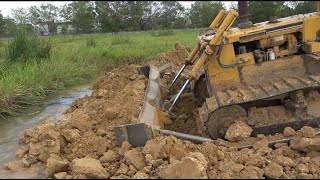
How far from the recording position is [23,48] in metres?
9.99

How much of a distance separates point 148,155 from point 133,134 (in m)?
0.50

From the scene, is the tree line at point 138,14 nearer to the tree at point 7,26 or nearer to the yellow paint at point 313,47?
the tree at point 7,26

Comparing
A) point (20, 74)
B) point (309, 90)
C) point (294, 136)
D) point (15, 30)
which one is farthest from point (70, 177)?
point (15, 30)

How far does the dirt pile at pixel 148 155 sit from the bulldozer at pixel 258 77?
0.30m

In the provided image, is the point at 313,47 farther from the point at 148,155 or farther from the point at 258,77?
the point at 148,155

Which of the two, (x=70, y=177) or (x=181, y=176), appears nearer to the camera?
(x=181, y=176)

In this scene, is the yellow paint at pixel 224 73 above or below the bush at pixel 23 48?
below

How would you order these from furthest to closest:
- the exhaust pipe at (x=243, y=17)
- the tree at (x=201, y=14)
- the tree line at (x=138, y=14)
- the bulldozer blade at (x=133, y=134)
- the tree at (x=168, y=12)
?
1. the tree at (x=168, y=12)
2. the tree at (x=201, y=14)
3. the tree line at (x=138, y=14)
4. the exhaust pipe at (x=243, y=17)
5. the bulldozer blade at (x=133, y=134)

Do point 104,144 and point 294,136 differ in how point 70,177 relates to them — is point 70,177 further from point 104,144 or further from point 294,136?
point 294,136

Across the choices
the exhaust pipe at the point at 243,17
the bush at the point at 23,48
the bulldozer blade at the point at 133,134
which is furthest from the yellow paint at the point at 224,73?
the bush at the point at 23,48

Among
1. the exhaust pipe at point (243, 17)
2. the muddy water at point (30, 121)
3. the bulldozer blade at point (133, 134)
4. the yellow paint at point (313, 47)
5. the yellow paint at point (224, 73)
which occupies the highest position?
the exhaust pipe at point (243, 17)

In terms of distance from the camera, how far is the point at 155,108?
5.77m

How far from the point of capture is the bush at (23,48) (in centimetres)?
977

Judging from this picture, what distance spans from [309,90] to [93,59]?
729 cm
